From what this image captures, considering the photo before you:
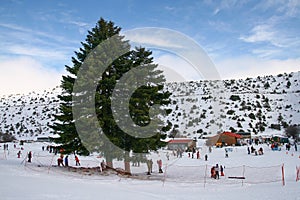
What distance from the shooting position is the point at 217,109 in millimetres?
81250

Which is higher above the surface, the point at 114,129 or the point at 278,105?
the point at 278,105

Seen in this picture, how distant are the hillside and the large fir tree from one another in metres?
49.2

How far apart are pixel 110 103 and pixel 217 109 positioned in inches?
2488

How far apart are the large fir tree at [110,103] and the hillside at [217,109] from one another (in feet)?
161

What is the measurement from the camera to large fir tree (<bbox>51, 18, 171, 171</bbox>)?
71.6ft

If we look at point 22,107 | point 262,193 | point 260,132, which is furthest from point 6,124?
point 262,193

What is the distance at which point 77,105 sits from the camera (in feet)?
72.6

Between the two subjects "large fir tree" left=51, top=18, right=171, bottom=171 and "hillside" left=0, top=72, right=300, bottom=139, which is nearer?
"large fir tree" left=51, top=18, right=171, bottom=171

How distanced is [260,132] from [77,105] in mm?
57019

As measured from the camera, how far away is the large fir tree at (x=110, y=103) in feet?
71.6

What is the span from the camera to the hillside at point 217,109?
73.6m

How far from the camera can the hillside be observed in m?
73.6

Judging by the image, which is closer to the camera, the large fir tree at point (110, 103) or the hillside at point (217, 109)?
the large fir tree at point (110, 103)

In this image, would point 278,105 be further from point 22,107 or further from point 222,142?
point 22,107
